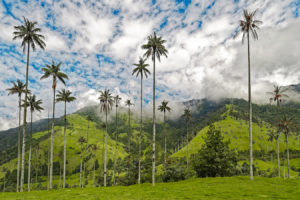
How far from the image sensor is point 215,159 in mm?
50188

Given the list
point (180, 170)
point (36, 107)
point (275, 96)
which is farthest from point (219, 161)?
point (36, 107)

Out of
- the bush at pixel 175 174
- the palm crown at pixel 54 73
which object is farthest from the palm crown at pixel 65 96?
the bush at pixel 175 174

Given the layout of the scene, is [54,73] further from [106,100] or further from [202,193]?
A: [202,193]

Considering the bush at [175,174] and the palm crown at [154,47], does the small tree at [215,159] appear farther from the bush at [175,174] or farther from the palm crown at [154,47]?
the palm crown at [154,47]

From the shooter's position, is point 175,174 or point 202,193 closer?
point 202,193

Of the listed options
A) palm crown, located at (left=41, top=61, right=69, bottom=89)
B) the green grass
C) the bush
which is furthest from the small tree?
palm crown, located at (left=41, top=61, right=69, bottom=89)

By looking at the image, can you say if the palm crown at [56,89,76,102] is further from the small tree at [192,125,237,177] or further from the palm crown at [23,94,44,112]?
the small tree at [192,125,237,177]

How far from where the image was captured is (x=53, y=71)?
145ft

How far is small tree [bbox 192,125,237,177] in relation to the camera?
2015 inches

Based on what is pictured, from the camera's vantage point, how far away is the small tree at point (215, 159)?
168 ft

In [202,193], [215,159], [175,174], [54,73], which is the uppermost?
[54,73]

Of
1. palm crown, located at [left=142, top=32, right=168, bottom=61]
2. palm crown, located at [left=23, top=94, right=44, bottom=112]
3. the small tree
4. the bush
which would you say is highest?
palm crown, located at [left=142, top=32, right=168, bottom=61]

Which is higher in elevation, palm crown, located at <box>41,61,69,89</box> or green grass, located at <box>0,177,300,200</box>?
palm crown, located at <box>41,61,69,89</box>

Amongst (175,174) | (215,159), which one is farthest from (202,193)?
(175,174)
